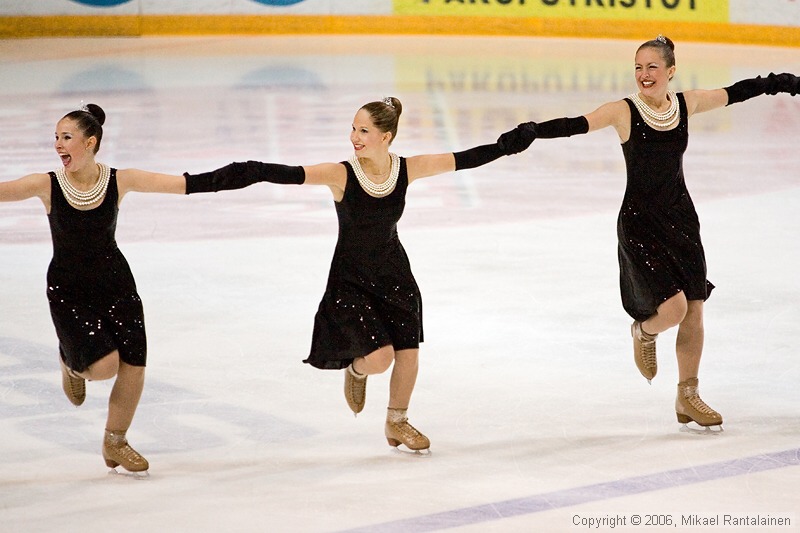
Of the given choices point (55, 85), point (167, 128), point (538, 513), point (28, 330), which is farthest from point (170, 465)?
point (55, 85)

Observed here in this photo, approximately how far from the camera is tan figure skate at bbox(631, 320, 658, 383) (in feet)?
16.2

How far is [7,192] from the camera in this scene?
4.07 metres

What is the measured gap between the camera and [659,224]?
4.82m

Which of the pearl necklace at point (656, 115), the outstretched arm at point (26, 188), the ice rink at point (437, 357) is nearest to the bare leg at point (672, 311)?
the ice rink at point (437, 357)

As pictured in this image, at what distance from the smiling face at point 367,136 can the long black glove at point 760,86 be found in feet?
4.77

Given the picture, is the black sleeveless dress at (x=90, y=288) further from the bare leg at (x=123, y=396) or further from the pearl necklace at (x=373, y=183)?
the pearl necklace at (x=373, y=183)

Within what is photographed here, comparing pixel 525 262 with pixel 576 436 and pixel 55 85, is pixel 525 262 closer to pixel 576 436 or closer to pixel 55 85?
pixel 576 436

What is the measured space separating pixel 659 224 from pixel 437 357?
125 centimetres

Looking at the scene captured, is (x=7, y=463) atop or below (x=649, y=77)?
below

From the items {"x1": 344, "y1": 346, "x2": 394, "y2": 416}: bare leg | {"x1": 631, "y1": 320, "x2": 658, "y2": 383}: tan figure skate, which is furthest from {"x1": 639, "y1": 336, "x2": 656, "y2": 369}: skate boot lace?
{"x1": 344, "y1": 346, "x2": 394, "y2": 416}: bare leg

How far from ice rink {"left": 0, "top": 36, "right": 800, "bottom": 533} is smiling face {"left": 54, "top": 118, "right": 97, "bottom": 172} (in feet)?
3.34

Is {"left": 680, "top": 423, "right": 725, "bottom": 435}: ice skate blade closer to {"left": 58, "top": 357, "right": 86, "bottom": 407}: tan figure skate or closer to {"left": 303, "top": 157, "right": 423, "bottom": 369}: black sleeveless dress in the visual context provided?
{"left": 303, "top": 157, "right": 423, "bottom": 369}: black sleeveless dress

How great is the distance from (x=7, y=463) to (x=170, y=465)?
0.54 metres

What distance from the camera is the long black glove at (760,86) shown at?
16.4 feet
